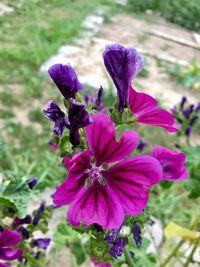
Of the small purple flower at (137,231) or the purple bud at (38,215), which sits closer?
the small purple flower at (137,231)

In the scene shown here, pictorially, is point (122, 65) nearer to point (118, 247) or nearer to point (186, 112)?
point (118, 247)

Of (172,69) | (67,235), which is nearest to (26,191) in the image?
(67,235)

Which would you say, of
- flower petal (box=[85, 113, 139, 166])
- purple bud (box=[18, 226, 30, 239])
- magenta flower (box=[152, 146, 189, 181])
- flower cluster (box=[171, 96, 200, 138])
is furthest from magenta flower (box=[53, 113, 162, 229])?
flower cluster (box=[171, 96, 200, 138])

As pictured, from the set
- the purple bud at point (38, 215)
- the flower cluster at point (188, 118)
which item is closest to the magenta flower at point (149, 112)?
the purple bud at point (38, 215)

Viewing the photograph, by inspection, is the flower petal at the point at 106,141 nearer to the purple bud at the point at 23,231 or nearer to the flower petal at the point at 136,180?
the flower petal at the point at 136,180

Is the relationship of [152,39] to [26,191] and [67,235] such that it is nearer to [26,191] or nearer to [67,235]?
[67,235]

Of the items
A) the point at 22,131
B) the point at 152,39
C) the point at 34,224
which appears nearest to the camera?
the point at 34,224

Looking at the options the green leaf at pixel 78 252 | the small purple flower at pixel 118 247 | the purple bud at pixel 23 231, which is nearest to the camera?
the small purple flower at pixel 118 247

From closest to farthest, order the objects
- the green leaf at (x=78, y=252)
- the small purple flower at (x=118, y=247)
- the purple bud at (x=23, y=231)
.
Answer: the small purple flower at (x=118, y=247)
the purple bud at (x=23, y=231)
the green leaf at (x=78, y=252)
